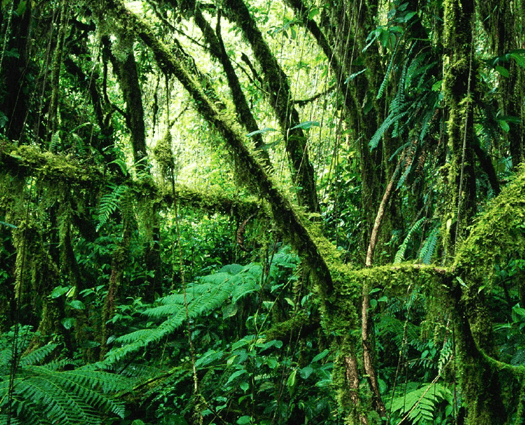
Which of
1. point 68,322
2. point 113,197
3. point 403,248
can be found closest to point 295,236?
point 113,197

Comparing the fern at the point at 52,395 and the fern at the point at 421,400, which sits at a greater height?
the fern at the point at 52,395

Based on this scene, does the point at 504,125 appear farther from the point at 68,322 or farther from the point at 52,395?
the point at 68,322

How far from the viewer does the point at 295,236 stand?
3.87 ft

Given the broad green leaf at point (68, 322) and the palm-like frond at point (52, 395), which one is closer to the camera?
the palm-like frond at point (52, 395)

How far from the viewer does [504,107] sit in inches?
77.2

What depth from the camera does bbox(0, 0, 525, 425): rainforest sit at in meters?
1.19

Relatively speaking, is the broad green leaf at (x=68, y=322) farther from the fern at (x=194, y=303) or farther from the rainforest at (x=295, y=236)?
the fern at (x=194, y=303)

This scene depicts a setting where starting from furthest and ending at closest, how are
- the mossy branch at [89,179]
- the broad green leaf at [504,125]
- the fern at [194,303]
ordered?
the fern at [194,303] < the broad green leaf at [504,125] < the mossy branch at [89,179]

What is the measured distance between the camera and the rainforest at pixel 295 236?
119 centimetres

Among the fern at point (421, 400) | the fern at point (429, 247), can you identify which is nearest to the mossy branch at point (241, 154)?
the fern at point (429, 247)

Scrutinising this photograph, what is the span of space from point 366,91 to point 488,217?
1923 millimetres

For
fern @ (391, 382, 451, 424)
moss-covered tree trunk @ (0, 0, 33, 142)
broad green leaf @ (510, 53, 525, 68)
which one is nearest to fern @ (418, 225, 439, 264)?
fern @ (391, 382, 451, 424)

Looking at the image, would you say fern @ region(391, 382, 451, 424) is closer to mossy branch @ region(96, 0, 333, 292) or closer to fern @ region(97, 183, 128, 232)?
mossy branch @ region(96, 0, 333, 292)

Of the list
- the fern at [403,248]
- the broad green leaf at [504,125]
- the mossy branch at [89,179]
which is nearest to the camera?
the mossy branch at [89,179]
